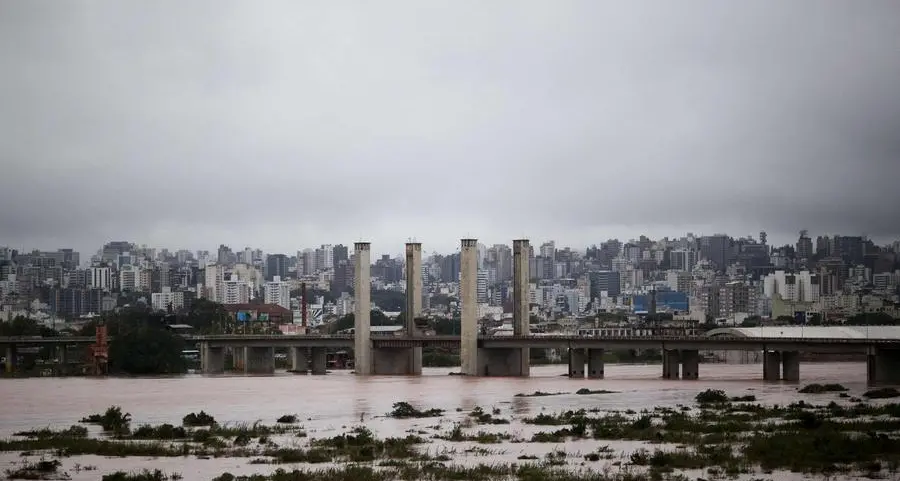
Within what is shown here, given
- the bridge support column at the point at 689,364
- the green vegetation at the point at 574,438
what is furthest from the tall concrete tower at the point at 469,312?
the green vegetation at the point at 574,438

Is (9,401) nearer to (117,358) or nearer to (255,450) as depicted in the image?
(255,450)

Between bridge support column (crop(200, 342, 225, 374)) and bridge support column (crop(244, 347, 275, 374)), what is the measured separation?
9.21ft

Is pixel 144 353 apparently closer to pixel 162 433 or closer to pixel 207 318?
pixel 207 318

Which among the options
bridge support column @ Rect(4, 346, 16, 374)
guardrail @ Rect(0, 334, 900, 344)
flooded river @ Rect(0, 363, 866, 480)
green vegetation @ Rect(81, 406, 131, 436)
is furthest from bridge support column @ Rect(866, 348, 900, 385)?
bridge support column @ Rect(4, 346, 16, 374)

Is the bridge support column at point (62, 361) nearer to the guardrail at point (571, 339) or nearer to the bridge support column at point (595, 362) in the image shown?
the guardrail at point (571, 339)

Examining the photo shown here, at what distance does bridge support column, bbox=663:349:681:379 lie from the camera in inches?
3706

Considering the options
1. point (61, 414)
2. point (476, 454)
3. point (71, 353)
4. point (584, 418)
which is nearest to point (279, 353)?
point (71, 353)

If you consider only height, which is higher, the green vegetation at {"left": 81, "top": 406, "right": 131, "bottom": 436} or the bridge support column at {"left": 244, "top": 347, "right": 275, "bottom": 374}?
the green vegetation at {"left": 81, "top": 406, "right": 131, "bottom": 436}

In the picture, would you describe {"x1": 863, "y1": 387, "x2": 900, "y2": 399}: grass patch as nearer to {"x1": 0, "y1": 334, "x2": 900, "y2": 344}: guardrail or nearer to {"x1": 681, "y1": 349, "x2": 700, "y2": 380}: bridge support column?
{"x1": 0, "y1": 334, "x2": 900, "y2": 344}: guardrail

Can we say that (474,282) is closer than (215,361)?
Yes

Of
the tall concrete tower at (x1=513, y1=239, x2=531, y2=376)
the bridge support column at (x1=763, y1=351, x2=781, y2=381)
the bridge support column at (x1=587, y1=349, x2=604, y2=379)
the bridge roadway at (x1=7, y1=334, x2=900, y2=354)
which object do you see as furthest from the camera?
the tall concrete tower at (x1=513, y1=239, x2=531, y2=376)

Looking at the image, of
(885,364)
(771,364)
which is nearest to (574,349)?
(771,364)

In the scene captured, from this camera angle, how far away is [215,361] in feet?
405

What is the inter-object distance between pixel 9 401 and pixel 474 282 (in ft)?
140
